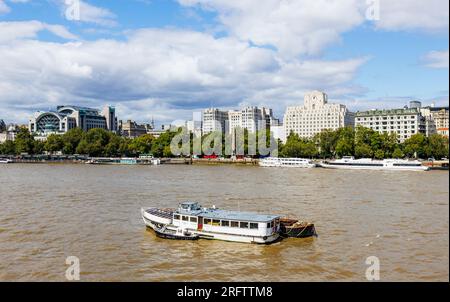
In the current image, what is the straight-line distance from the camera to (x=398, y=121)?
137875 millimetres

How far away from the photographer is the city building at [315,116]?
164 m

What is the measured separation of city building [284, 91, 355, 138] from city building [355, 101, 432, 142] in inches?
680

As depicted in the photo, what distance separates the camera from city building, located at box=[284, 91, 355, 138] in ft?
537

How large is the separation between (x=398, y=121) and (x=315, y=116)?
35898mm

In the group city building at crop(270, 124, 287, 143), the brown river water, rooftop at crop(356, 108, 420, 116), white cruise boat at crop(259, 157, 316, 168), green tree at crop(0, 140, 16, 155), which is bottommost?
the brown river water

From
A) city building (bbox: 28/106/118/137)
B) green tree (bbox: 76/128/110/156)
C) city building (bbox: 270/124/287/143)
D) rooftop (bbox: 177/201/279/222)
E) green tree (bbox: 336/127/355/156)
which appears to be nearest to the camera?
rooftop (bbox: 177/201/279/222)

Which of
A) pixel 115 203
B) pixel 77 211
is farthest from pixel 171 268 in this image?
pixel 115 203

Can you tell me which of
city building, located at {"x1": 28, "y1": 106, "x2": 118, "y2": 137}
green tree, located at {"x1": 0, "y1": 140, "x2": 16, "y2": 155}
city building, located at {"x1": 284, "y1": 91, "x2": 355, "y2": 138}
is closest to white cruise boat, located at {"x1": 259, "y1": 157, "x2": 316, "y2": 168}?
city building, located at {"x1": 284, "y1": 91, "x2": 355, "y2": 138}

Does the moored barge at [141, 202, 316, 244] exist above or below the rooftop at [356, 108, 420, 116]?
below

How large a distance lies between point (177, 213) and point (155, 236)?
65.4 inches

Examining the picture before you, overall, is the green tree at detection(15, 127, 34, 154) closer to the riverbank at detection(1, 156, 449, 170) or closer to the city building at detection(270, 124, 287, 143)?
the riverbank at detection(1, 156, 449, 170)

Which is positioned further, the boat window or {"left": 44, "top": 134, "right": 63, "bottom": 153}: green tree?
{"left": 44, "top": 134, "right": 63, "bottom": 153}: green tree

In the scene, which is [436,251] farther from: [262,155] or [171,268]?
[262,155]

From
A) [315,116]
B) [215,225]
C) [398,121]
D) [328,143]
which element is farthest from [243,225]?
[315,116]
